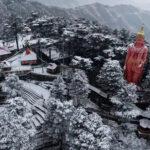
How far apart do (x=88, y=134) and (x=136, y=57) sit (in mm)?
19368

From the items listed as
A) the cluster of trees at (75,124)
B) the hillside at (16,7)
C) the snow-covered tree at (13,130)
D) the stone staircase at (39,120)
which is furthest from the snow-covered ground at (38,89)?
the hillside at (16,7)

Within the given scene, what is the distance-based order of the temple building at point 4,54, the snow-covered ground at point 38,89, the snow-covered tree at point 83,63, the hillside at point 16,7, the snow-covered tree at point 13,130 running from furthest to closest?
the hillside at point 16,7 → the temple building at point 4,54 → the snow-covered tree at point 83,63 → the snow-covered ground at point 38,89 → the snow-covered tree at point 13,130

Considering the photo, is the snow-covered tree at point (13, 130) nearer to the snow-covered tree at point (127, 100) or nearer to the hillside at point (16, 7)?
the snow-covered tree at point (127, 100)

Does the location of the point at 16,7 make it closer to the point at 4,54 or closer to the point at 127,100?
the point at 4,54

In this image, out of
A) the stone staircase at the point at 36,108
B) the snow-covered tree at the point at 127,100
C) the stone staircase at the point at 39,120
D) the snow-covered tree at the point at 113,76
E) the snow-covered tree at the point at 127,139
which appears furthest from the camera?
the snow-covered tree at the point at 113,76

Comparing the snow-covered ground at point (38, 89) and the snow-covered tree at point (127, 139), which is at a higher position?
the snow-covered ground at point (38, 89)

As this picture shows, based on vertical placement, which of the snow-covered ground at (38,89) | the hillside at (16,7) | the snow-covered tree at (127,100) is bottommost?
the snow-covered ground at (38,89)

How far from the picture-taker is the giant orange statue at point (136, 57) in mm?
27997

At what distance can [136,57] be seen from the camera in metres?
28.5

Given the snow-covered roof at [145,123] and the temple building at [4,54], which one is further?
the temple building at [4,54]

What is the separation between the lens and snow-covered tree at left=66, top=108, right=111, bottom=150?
1345 cm

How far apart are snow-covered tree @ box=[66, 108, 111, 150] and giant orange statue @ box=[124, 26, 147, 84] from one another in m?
17.1

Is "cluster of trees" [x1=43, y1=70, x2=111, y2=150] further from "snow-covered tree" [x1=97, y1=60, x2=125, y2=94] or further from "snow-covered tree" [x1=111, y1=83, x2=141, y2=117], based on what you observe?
"snow-covered tree" [x1=111, y1=83, x2=141, y2=117]

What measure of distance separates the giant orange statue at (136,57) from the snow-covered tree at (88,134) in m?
17.1
